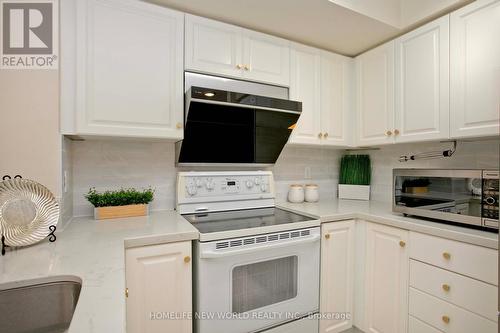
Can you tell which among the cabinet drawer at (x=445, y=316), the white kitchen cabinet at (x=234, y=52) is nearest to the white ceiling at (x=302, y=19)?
the white kitchen cabinet at (x=234, y=52)

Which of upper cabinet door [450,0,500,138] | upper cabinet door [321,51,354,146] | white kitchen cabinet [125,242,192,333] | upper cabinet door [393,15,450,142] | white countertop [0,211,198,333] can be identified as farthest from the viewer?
upper cabinet door [321,51,354,146]

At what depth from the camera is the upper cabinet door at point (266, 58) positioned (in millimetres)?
1827

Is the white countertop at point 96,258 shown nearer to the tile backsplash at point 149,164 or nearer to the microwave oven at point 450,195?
the tile backsplash at point 149,164

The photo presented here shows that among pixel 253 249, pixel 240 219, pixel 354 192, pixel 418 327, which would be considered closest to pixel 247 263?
pixel 253 249

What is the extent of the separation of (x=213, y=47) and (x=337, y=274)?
172 cm

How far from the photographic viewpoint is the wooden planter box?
5.12 ft

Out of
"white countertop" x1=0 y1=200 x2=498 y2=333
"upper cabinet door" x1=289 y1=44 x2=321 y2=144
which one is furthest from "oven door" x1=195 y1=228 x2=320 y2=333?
"upper cabinet door" x1=289 y1=44 x2=321 y2=144

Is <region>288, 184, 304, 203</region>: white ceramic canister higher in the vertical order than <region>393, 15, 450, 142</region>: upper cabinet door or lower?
lower

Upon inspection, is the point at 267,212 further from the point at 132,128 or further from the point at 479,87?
the point at 479,87

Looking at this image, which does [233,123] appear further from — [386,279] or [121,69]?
[386,279]

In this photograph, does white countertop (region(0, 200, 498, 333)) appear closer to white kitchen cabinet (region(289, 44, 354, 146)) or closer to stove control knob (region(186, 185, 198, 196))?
stove control knob (region(186, 185, 198, 196))

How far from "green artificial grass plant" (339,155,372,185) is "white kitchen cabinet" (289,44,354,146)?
294 millimetres

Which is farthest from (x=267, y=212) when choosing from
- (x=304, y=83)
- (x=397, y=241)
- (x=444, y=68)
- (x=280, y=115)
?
(x=444, y=68)

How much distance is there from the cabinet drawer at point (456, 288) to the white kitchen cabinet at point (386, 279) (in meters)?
0.08
